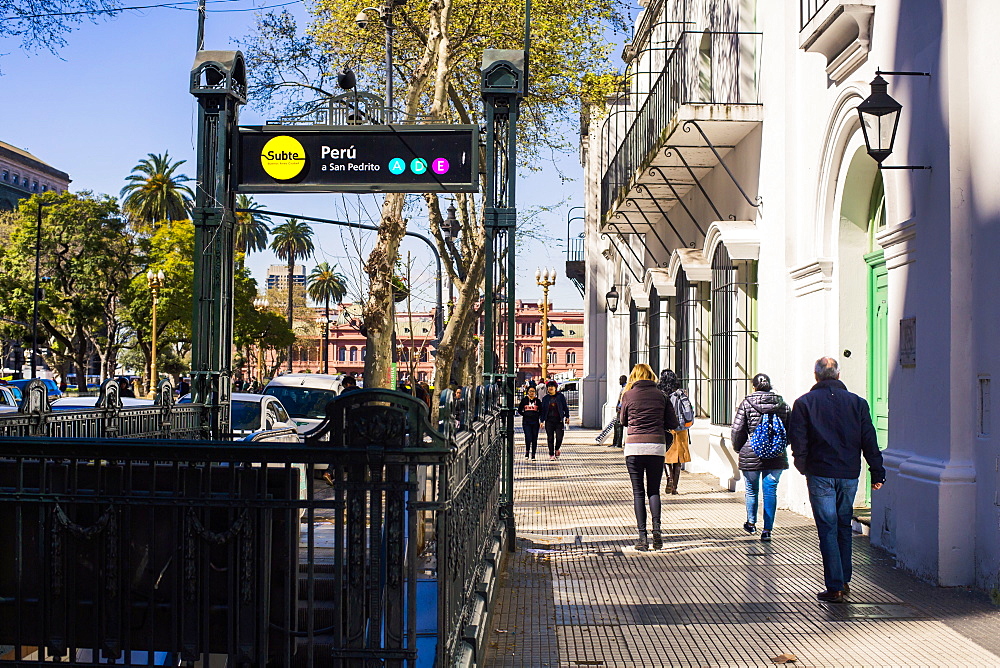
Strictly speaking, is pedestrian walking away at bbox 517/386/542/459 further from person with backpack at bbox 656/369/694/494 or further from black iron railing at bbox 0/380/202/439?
black iron railing at bbox 0/380/202/439

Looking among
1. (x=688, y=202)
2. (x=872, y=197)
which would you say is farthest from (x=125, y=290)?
(x=872, y=197)

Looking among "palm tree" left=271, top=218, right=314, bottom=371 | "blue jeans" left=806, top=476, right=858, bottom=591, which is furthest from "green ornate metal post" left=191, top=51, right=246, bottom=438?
"palm tree" left=271, top=218, right=314, bottom=371

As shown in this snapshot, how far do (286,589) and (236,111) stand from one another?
5.57 m

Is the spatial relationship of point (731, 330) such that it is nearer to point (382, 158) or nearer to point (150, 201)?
point (382, 158)

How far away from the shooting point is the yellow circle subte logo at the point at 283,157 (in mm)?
8305

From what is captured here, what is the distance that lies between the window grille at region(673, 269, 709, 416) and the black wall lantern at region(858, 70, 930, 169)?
335 inches

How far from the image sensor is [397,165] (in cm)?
816

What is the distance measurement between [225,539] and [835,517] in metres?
5.21

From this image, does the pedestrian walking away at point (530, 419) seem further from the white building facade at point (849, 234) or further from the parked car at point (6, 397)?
the parked car at point (6, 397)

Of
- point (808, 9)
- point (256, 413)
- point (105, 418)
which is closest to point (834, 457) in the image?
point (105, 418)

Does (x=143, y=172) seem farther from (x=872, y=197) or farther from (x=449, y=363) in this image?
(x=872, y=197)

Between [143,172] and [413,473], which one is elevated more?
[143,172]

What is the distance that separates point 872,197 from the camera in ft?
37.2

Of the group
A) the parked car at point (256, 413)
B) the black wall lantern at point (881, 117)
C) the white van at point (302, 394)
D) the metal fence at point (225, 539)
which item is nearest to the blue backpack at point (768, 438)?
the black wall lantern at point (881, 117)
